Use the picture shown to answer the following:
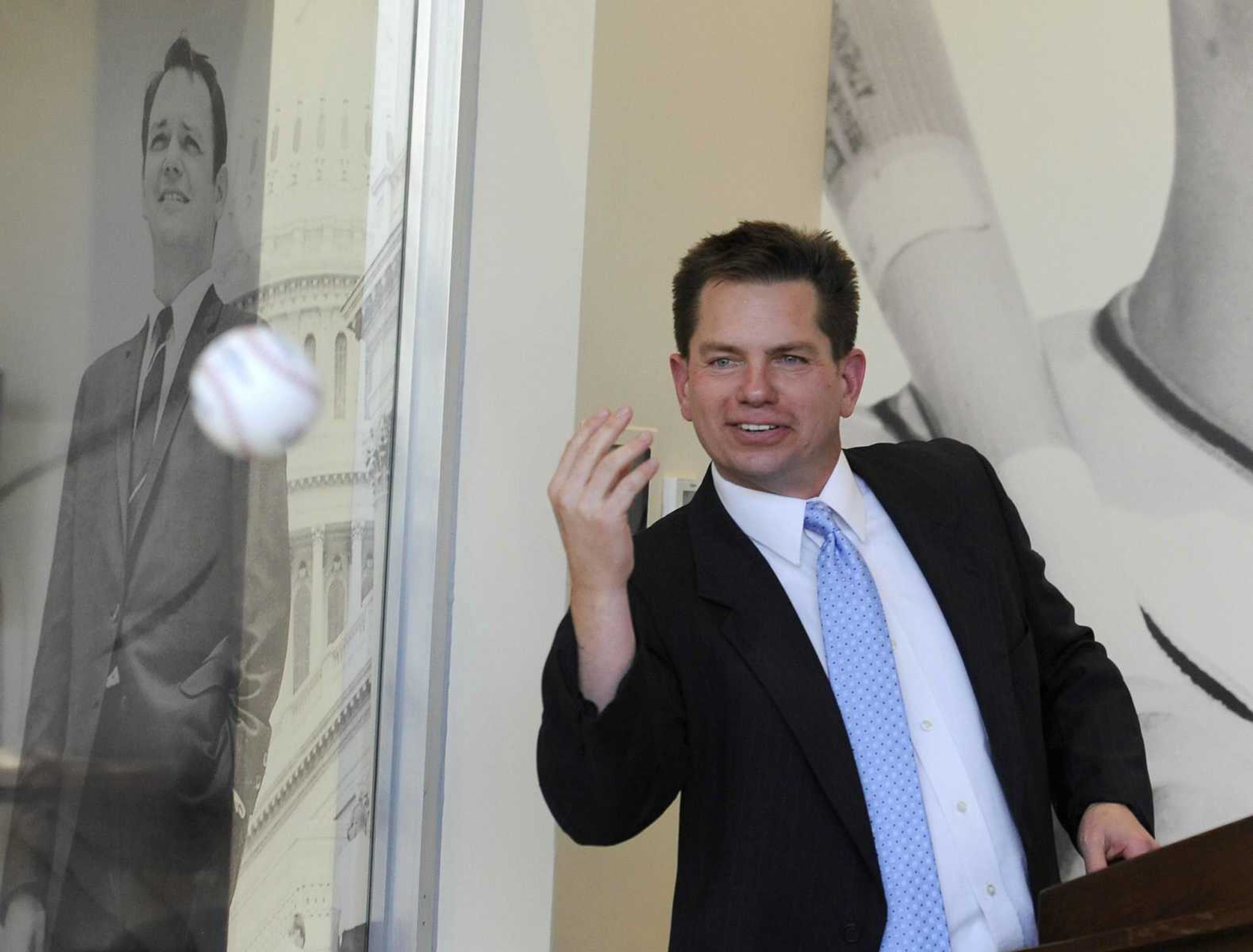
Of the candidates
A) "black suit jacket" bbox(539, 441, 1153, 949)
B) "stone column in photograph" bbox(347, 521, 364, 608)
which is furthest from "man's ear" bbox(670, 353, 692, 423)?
"stone column in photograph" bbox(347, 521, 364, 608)

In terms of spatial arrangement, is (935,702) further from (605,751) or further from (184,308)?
(184,308)

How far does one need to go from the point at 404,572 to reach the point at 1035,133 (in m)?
1.18

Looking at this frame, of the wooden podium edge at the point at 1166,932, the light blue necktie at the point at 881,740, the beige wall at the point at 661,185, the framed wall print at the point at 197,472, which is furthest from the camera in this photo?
the beige wall at the point at 661,185

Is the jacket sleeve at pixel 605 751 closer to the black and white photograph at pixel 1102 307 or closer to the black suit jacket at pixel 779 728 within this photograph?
the black suit jacket at pixel 779 728

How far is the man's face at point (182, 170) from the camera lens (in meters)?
1.38

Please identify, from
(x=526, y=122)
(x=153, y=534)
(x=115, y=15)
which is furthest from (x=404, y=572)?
(x=115, y=15)

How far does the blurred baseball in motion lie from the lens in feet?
4.95

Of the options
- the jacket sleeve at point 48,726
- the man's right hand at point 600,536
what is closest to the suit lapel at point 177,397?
the jacket sleeve at point 48,726

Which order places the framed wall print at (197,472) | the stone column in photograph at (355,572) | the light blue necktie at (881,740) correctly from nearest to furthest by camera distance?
the framed wall print at (197,472) < the light blue necktie at (881,740) < the stone column in photograph at (355,572)

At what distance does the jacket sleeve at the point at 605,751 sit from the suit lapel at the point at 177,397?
453mm

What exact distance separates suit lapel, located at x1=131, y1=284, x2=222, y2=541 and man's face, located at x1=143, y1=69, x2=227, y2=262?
6 centimetres

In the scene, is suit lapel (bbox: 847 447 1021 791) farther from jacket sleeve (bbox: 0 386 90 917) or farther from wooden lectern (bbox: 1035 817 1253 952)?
jacket sleeve (bbox: 0 386 90 917)

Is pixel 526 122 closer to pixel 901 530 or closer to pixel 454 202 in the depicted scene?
pixel 454 202

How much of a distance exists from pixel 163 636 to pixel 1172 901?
3.37 ft
